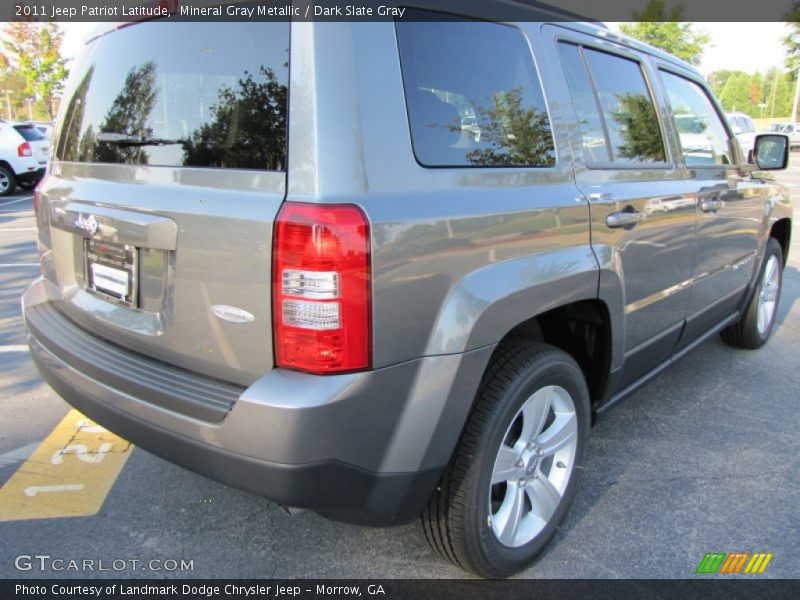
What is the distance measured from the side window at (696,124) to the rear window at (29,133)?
48.6ft

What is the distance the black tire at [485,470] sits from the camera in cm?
193

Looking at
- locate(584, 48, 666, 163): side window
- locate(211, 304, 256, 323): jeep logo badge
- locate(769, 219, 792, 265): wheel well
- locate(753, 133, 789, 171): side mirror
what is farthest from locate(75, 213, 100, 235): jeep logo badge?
locate(769, 219, 792, 265): wheel well

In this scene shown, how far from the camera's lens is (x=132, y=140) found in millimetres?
2041

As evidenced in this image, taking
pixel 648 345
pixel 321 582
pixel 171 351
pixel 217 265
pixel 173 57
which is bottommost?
pixel 321 582

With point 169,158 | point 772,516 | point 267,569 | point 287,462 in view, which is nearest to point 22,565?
point 267,569

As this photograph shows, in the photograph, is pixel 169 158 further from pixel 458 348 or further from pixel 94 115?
pixel 458 348

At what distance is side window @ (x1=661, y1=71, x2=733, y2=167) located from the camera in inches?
124

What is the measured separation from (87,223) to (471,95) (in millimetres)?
1350

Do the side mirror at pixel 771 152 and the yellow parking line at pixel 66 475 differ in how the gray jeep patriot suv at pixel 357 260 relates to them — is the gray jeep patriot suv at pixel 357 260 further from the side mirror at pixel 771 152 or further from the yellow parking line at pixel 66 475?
the side mirror at pixel 771 152

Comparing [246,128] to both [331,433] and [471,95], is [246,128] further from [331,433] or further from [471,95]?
[331,433]

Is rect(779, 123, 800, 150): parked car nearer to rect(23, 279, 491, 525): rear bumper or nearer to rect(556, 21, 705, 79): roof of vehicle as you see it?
rect(556, 21, 705, 79): roof of vehicle

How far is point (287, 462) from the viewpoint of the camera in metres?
1.61

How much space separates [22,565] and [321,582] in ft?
3.51

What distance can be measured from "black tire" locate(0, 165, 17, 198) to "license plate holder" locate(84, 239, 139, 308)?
1448 centimetres
